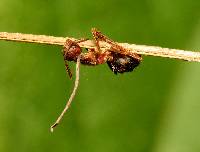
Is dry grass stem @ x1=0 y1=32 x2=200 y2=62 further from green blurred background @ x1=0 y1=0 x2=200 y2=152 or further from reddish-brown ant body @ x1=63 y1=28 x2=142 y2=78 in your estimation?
green blurred background @ x1=0 y1=0 x2=200 y2=152

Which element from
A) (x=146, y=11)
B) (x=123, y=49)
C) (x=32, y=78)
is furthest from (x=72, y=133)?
(x=123, y=49)

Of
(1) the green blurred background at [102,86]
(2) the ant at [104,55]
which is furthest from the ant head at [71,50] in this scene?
(1) the green blurred background at [102,86]

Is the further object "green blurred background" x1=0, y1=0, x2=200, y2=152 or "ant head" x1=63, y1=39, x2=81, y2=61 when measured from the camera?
"green blurred background" x1=0, y1=0, x2=200, y2=152

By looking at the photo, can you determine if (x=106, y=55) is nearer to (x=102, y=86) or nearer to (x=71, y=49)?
(x=71, y=49)

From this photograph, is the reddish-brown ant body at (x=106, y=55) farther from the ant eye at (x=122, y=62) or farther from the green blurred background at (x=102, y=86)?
the green blurred background at (x=102, y=86)

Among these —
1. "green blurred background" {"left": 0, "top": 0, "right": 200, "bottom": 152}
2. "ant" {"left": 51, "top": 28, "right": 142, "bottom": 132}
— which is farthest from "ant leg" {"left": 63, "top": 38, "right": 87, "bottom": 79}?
"green blurred background" {"left": 0, "top": 0, "right": 200, "bottom": 152}
